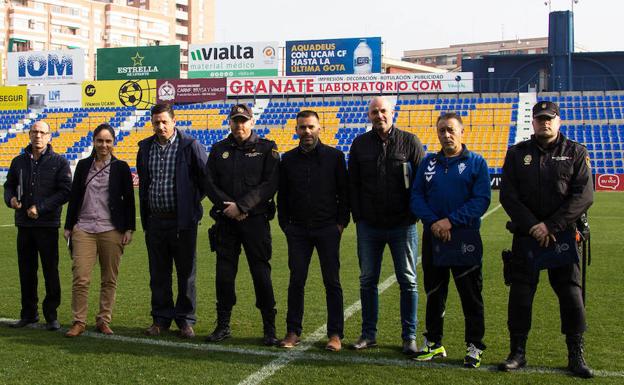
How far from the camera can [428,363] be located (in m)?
5.68

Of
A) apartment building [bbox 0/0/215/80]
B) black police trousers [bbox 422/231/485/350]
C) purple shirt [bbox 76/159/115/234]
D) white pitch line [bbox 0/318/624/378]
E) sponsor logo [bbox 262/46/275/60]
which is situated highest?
apartment building [bbox 0/0/215/80]

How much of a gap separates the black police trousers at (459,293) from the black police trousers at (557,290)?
25 cm

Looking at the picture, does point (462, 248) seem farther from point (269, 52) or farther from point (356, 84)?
point (269, 52)

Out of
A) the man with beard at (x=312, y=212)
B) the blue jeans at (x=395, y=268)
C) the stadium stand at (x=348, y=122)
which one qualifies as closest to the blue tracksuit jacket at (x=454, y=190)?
the blue jeans at (x=395, y=268)

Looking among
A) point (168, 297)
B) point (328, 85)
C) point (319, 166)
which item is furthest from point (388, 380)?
point (328, 85)

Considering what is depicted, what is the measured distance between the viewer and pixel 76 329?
21.5 ft

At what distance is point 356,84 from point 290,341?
35.0m

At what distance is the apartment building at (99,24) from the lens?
91.1 metres

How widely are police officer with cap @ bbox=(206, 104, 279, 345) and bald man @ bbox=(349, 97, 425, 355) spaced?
2.48 feet

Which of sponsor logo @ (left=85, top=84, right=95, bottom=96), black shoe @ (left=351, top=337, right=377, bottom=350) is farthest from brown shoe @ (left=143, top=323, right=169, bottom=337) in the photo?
sponsor logo @ (left=85, top=84, right=95, bottom=96)

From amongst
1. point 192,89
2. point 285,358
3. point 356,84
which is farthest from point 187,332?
point 192,89

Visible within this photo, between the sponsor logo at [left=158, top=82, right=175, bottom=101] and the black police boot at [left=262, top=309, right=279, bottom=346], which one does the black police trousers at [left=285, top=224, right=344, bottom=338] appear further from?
the sponsor logo at [left=158, top=82, right=175, bottom=101]

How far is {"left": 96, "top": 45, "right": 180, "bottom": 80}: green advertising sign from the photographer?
140 ft

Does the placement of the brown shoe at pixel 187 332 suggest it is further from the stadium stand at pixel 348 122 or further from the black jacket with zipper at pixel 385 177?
the stadium stand at pixel 348 122
